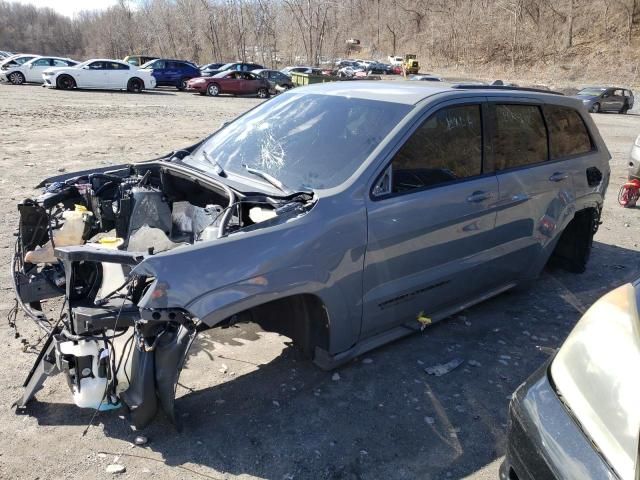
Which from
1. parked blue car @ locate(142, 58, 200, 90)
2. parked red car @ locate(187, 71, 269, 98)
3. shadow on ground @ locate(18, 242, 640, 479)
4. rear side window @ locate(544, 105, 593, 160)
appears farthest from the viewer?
parked blue car @ locate(142, 58, 200, 90)

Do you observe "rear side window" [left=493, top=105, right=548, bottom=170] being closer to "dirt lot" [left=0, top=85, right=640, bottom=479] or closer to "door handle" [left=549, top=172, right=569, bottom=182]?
"door handle" [left=549, top=172, right=569, bottom=182]

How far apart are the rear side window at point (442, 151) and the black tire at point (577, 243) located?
1.89m

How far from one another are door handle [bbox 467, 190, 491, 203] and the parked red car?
2623 cm

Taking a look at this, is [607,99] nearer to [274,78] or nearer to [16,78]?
[274,78]

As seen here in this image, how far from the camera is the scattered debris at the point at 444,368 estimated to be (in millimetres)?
3492

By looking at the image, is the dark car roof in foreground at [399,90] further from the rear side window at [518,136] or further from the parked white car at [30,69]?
the parked white car at [30,69]

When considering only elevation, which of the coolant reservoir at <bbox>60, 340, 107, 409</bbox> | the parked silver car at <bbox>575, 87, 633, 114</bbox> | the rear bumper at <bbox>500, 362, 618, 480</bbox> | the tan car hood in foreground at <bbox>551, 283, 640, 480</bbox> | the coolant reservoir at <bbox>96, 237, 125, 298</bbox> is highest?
the tan car hood in foreground at <bbox>551, 283, 640, 480</bbox>

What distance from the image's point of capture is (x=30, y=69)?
26828mm

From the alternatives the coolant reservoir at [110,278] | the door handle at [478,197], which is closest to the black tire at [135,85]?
the coolant reservoir at [110,278]

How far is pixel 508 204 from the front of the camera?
3881 mm

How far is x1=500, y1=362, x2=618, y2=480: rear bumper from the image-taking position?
1.62 metres

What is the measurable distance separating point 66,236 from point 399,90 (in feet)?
8.25

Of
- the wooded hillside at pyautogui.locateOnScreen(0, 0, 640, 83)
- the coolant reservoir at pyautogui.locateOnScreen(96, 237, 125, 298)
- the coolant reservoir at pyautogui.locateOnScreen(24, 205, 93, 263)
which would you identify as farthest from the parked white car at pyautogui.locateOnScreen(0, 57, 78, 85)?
the wooded hillside at pyautogui.locateOnScreen(0, 0, 640, 83)

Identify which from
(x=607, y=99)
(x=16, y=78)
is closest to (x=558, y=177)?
(x=607, y=99)
